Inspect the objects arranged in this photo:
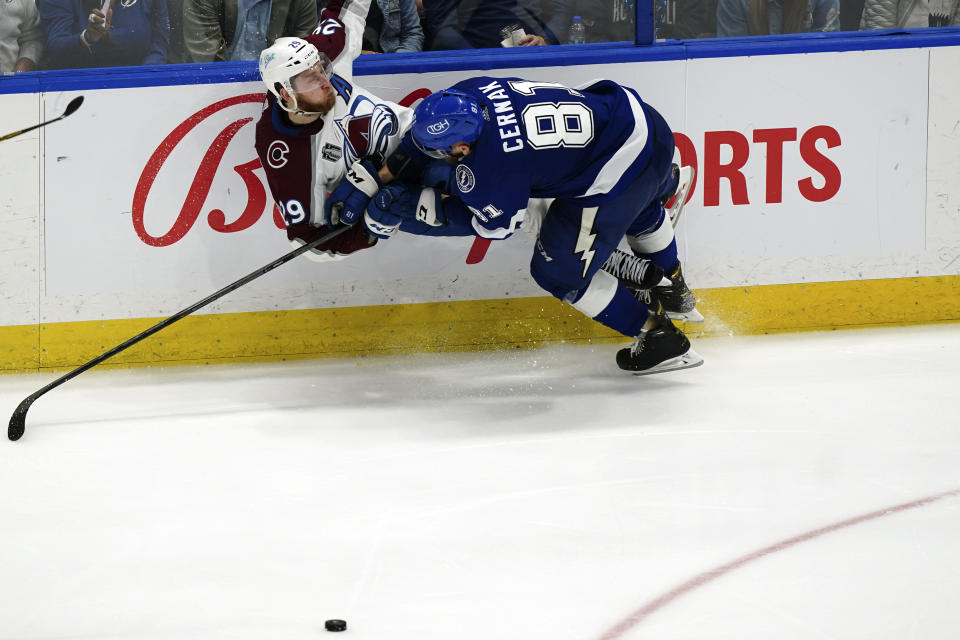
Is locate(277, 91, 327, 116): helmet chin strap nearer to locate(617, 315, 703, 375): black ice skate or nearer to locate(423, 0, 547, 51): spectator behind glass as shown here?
locate(423, 0, 547, 51): spectator behind glass

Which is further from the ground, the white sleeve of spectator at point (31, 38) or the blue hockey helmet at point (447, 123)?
the white sleeve of spectator at point (31, 38)

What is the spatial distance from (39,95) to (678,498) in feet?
8.45

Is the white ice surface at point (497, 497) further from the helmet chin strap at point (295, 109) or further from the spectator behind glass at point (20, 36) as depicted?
the spectator behind glass at point (20, 36)

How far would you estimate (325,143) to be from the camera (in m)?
3.53

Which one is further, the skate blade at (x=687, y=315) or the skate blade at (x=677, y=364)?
the skate blade at (x=687, y=315)

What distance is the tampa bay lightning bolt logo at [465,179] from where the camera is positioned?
3105 millimetres

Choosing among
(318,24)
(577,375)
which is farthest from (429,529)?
(318,24)

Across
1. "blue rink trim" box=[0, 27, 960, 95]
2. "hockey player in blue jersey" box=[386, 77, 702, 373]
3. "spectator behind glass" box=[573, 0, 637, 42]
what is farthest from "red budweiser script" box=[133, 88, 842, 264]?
"spectator behind glass" box=[573, 0, 637, 42]

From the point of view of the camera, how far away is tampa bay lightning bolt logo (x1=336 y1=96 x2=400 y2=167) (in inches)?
139

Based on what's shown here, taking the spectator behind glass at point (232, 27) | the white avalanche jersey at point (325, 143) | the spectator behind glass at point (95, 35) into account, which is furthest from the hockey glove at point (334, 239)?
the spectator behind glass at point (95, 35)

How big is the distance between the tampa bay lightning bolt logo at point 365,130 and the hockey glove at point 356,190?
89 millimetres

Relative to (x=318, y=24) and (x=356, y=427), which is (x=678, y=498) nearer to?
(x=356, y=427)

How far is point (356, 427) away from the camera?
3270mm

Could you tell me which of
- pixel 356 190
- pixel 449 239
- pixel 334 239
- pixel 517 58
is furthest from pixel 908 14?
pixel 334 239
